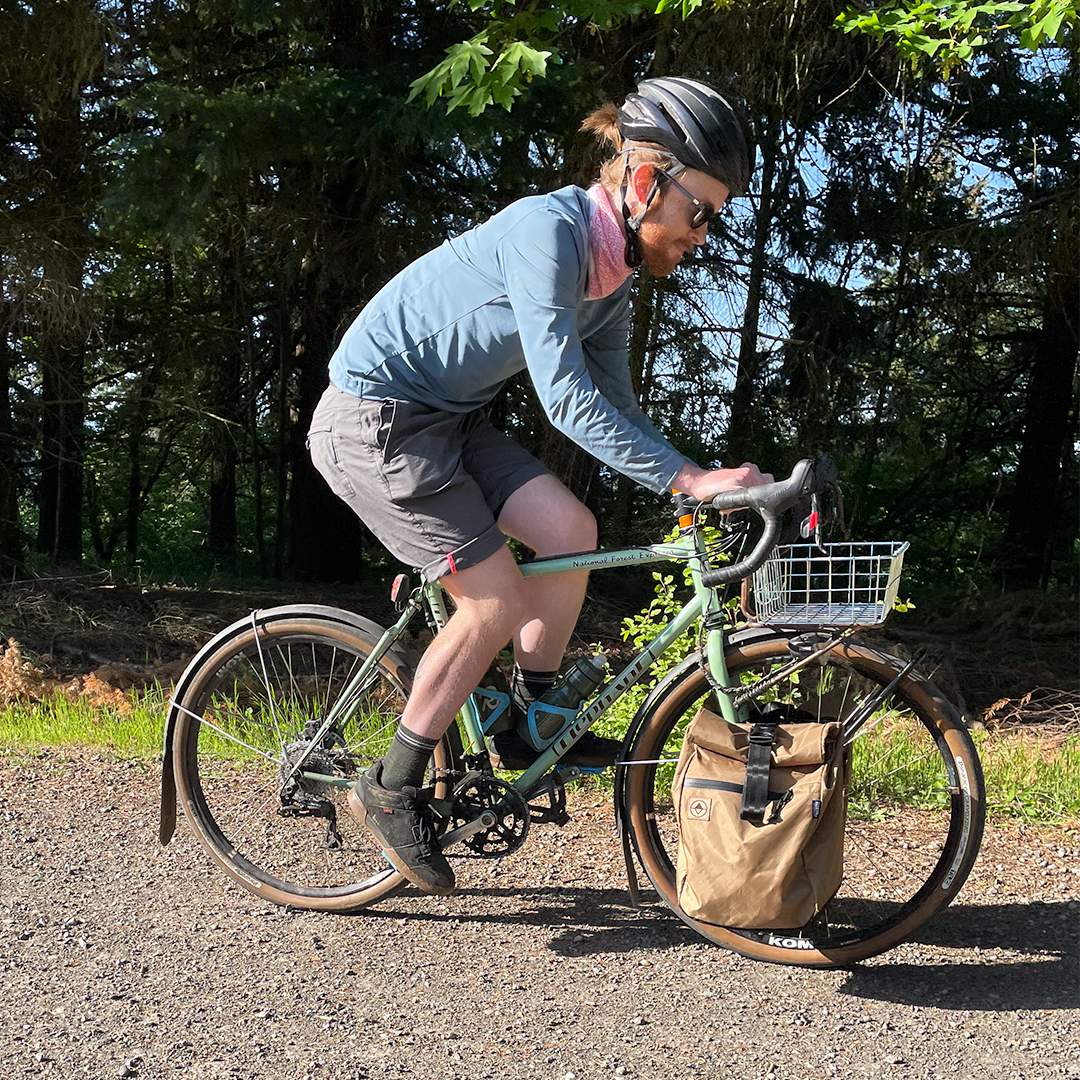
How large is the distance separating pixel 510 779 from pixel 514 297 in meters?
1.36

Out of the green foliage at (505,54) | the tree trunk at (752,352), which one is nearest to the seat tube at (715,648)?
the green foliage at (505,54)

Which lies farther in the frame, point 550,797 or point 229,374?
point 229,374

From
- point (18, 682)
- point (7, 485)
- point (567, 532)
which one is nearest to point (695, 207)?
point (567, 532)

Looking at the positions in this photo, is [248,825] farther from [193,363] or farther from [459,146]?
[193,363]

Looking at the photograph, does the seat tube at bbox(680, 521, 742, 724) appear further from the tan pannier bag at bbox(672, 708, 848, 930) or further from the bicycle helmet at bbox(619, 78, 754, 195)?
the bicycle helmet at bbox(619, 78, 754, 195)

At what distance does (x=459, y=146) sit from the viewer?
20.9 ft

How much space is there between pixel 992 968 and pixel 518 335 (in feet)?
6.48

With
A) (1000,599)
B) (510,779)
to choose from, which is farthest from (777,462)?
(510,779)

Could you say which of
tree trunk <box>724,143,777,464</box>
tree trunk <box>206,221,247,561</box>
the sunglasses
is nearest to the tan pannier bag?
the sunglasses

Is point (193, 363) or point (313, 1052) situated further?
point (193, 363)

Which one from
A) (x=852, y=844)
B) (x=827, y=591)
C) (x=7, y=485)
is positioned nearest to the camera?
(x=827, y=591)

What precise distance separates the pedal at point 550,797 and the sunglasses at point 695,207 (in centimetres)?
147

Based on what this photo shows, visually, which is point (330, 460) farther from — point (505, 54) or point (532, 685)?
point (505, 54)

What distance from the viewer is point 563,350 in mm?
2730
